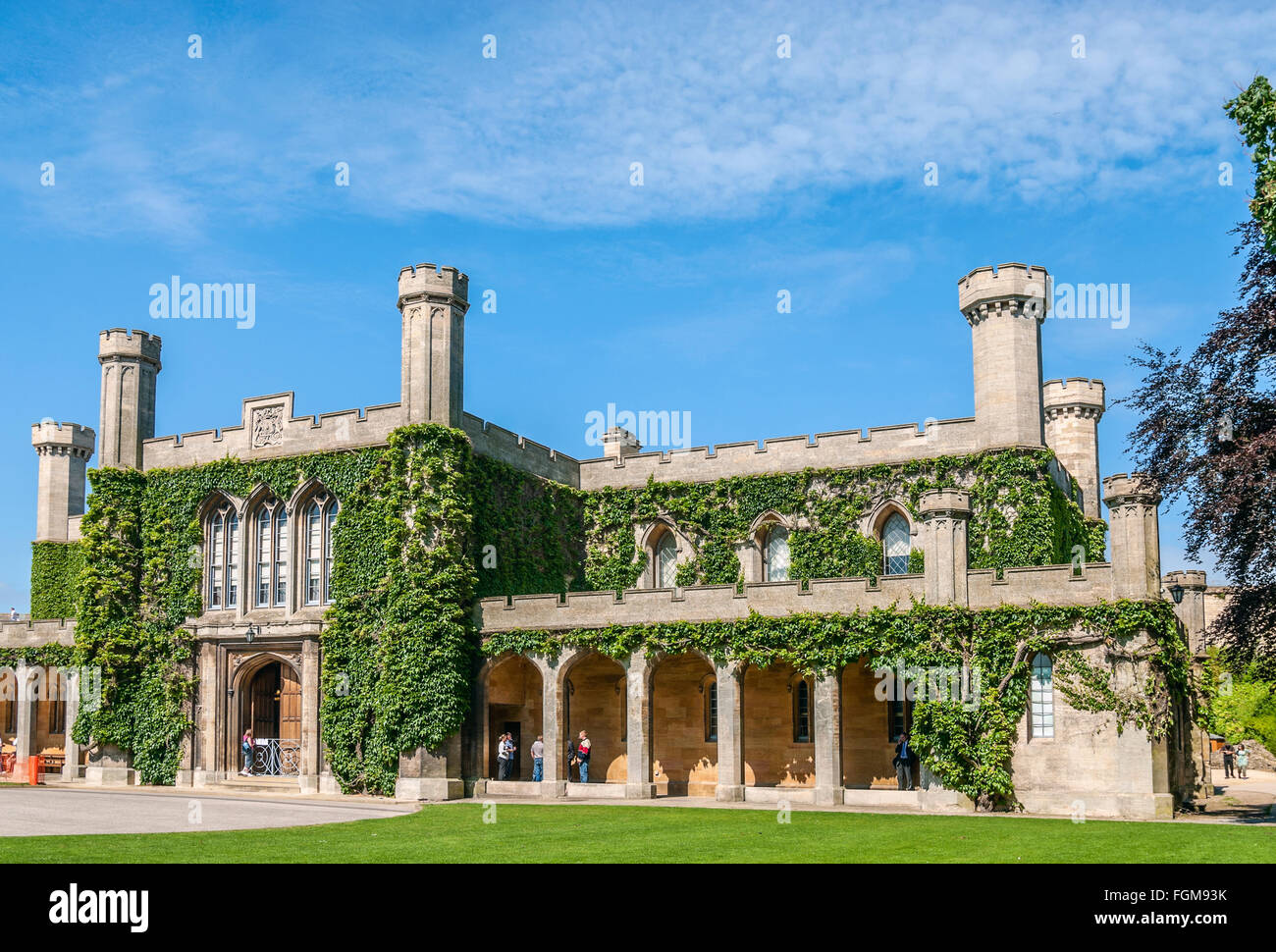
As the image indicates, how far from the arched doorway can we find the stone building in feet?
0.19

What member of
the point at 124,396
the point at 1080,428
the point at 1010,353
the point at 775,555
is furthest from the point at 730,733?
the point at 124,396

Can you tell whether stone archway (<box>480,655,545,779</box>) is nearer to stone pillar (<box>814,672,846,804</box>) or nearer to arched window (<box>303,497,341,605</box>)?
arched window (<box>303,497,341,605</box>)

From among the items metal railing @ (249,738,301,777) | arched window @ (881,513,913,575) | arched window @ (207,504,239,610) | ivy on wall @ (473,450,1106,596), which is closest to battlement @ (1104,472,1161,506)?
ivy on wall @ (473,450,1106,596)

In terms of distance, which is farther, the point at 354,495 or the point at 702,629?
the point at 354,495

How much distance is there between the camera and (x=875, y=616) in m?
28.3

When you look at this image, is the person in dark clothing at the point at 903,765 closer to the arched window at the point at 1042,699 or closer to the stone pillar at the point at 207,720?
the arched window at the point at 1042,699

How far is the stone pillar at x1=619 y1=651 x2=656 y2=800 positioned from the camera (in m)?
30.4

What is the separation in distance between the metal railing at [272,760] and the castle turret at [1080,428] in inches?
954

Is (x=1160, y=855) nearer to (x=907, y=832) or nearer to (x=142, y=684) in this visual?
(x=907, y=832)

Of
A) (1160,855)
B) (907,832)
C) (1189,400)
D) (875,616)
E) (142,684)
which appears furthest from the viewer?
(142,684)

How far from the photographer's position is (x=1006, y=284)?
107 feet
